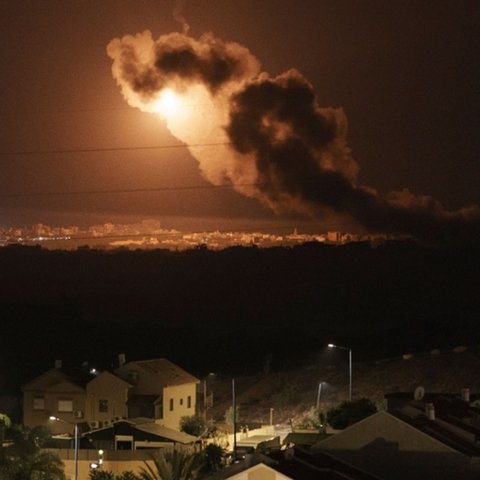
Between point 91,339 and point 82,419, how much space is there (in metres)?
44.8

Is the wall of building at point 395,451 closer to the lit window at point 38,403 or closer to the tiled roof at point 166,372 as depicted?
the tiled roof at point 166,372

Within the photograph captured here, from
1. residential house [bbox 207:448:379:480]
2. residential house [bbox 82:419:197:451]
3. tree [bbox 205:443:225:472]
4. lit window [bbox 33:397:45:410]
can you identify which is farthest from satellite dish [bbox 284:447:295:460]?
lit window [bbox 33:397:45:410]

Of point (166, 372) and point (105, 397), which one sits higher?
point (166, 372)

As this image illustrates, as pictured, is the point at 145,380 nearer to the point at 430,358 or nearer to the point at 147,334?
the point at 430,358

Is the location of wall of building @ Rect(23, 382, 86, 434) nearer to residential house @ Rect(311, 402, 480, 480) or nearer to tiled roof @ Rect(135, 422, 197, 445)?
tiled roof @ Rect(135, 422, 197, 445)

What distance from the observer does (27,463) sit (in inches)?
1155

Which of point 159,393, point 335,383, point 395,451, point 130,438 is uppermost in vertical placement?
point 335,383

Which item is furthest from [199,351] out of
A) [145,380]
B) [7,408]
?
[145,380]

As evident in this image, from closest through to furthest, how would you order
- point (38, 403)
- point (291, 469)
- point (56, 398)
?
point (291, 469) → point (56, 398) → point (38, 403)

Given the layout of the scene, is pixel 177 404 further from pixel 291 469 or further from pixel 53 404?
pixel 291 469

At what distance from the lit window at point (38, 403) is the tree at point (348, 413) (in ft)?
38.8

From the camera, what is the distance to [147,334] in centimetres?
9350

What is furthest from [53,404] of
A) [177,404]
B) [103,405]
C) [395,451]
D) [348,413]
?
[395,451]

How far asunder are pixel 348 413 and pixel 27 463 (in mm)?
12263
